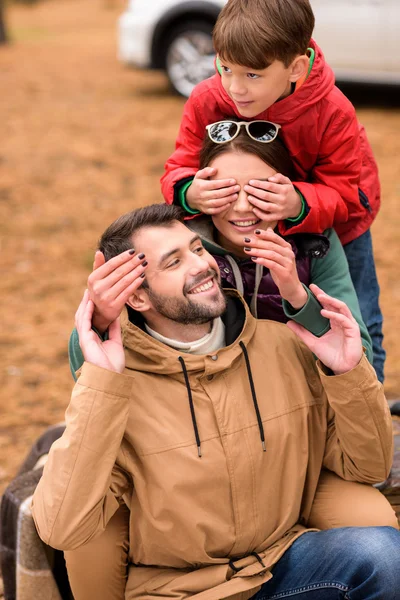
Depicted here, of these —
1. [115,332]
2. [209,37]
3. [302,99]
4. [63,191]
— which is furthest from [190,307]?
[209,37]

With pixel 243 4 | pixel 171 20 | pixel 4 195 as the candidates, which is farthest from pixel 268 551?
pixel 171 20

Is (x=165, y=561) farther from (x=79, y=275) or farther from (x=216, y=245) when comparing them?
(x=79, y=275)

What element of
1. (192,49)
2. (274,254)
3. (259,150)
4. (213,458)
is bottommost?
(192,49)

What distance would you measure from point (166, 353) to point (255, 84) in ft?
3.06

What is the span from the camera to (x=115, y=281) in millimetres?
2850

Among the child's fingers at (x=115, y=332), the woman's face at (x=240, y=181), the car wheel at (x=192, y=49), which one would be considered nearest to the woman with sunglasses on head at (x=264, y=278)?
the woman's face at (x=240, y=181)

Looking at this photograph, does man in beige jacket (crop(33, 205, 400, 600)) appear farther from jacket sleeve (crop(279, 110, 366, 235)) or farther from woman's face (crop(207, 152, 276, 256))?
jacket sleeve (crop(279, 110, 366, 235))

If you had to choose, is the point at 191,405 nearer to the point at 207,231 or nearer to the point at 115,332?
the point at 115,332

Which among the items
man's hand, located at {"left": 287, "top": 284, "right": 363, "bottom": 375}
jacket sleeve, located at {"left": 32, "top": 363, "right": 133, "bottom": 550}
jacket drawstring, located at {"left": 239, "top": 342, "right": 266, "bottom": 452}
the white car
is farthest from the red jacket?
the white car

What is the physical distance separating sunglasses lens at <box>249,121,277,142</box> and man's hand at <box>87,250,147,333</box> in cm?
60

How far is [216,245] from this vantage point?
3256 mm

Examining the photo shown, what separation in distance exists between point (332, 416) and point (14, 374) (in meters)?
3.74

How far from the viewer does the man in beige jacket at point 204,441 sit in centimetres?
278

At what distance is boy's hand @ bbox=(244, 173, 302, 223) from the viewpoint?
3.01 meters
